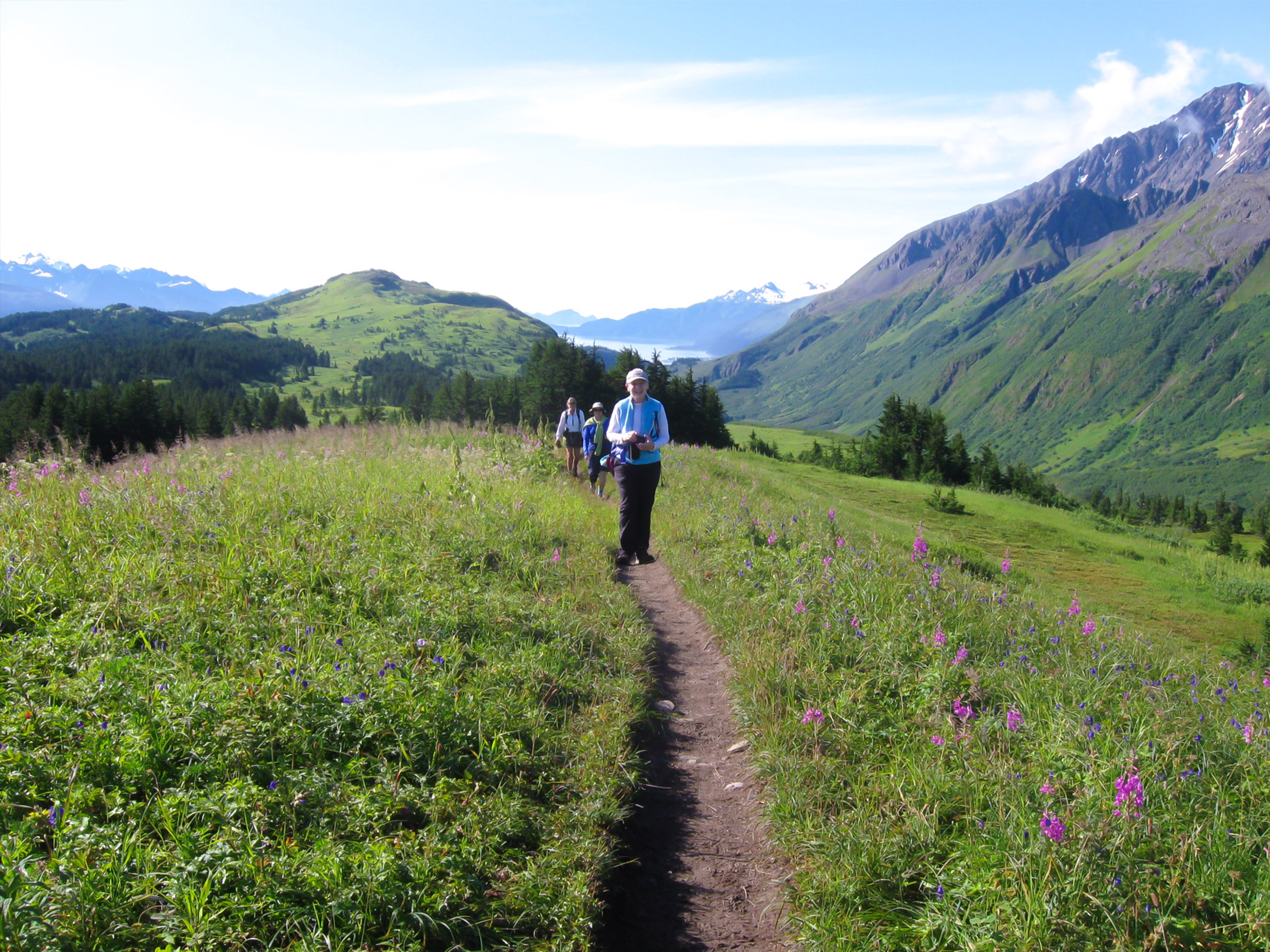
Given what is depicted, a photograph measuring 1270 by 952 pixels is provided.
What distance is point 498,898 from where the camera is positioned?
11.5ft

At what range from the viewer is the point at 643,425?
959cm

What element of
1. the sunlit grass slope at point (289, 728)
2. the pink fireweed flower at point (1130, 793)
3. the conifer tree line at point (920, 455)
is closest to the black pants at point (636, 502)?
the sunlit grass slope at point (289, 728)

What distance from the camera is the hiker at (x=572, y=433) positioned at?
52.1 feet

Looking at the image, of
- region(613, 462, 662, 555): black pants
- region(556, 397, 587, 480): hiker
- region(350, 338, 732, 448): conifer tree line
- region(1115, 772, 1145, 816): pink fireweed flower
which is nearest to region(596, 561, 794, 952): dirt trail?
region(1115, 772, 1145, 816): pink fireweed flower

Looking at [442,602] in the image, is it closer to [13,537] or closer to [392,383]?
[13,537]

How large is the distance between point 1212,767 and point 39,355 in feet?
795

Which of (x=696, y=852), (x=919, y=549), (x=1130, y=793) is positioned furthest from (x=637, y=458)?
(x=1130, y=793)

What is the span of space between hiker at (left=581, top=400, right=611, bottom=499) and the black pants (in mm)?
4806

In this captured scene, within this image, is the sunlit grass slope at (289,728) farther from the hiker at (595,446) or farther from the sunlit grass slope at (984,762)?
the hiker at (595,446)

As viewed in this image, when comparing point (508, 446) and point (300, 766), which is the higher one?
point (508, 446)

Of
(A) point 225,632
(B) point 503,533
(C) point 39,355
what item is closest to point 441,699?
(A) point 225,632

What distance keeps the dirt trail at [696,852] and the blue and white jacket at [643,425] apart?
12.2ft

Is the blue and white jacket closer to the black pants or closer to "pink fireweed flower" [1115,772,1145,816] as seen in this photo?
the black pants

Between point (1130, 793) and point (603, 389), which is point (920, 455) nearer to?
point (603, 389)
